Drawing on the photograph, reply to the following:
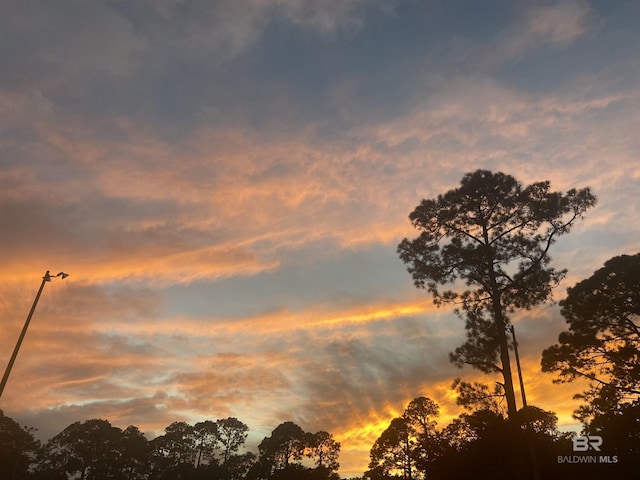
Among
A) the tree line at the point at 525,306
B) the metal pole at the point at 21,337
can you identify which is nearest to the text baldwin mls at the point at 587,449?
the tree line at the point at 525,306

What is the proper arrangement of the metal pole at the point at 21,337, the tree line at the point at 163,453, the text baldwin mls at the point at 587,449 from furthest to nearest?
the tree line at the point at 163,453, the text baldwin mls at the point at 587,449, the metal pole at the point at 21,337

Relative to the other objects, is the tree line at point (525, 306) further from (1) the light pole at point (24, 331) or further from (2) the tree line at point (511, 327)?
(1) the light pole at point (24, 331)

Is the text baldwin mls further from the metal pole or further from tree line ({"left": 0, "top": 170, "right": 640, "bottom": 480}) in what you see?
the metal pole

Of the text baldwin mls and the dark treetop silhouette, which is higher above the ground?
the dark treetop silhouette

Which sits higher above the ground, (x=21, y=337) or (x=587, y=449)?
(x=21, y=337)

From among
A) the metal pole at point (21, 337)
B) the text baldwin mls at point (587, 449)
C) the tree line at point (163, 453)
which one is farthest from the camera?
the tree line at point (163, 453)

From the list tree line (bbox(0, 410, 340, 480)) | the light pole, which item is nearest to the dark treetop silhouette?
the light pole

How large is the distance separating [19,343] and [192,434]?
8807cm

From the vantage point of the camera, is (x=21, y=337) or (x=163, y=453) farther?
(x=163, y=453)

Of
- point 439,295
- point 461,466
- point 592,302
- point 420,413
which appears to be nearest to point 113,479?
point 420,413

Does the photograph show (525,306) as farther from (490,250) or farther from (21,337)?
(21,337)

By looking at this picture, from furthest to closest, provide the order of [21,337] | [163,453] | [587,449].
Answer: [163,453]
[587,449]
[21,337]

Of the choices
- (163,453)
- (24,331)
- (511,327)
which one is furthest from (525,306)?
(163,453)

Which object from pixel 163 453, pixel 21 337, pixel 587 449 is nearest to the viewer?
pixel 21 337
